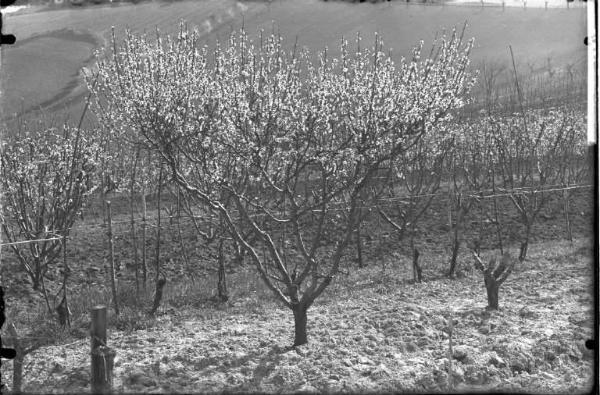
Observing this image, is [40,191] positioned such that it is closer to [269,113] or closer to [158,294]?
[158,294]

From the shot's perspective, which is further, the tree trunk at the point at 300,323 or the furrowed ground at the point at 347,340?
the tree trunk at the point at 300,323

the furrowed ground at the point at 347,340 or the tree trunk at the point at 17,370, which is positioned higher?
the tree trunk at the point at 17,370

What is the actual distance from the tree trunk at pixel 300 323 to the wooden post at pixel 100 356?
138 centimetres

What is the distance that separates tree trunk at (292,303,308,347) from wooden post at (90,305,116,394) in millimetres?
1378

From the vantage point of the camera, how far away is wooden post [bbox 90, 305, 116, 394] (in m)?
2.91

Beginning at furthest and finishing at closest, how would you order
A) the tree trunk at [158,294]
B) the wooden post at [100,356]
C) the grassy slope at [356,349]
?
1. the tree trunk at [158,294]
2. the grassy slope at [356,349]
3. the wooden post at [100,356]

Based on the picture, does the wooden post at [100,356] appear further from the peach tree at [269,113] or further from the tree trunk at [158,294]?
the tree trunk at [158,294]

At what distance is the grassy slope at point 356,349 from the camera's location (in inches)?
134

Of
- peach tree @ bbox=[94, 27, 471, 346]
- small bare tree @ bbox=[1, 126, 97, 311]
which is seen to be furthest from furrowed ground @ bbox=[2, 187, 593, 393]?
small bare tree @ bbox=[1, 126, 97, 311]

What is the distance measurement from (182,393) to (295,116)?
2190 millimetres

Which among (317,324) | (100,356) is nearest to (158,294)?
(317,324)

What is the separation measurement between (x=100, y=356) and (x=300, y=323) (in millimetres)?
1478

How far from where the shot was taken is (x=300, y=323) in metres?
3.94

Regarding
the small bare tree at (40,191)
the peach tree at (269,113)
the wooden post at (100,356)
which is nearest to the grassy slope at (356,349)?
the wooden post at (100,356)
